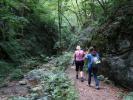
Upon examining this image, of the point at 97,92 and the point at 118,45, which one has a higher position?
the point at 118,45

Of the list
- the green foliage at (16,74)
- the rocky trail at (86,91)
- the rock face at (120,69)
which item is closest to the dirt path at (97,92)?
the rocky trail at (86,91)

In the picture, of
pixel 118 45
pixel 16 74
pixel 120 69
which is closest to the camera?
pixel 120 69

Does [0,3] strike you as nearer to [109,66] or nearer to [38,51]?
[38,51]

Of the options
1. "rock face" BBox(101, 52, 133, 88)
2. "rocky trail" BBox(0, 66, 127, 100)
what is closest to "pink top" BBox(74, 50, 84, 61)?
"rocky trail" BBox(0, 66, 127, 100)

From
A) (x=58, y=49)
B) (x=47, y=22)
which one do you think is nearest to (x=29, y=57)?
(x=58, y=49)

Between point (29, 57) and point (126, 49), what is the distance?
47.4ft

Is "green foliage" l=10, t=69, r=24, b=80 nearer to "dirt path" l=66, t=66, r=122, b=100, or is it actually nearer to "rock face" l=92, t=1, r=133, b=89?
"rock face" l=92, t=1, r=133, b=89

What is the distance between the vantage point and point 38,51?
97.0ft

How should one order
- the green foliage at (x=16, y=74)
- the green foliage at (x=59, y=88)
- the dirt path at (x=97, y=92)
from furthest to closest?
the green foliage at (x=16, y=74) < the dirt path at (x=97, y=92) < the green foliage at (x=59, y=88)

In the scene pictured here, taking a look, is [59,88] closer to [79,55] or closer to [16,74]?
[79,55]

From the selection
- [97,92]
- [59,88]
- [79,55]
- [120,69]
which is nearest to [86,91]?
[97,92]

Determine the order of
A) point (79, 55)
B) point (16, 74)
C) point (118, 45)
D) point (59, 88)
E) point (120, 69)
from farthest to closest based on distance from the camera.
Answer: point (16, 74) < point (118, 45) < point (120, 69) < point (79, 55) < point (59, 88)

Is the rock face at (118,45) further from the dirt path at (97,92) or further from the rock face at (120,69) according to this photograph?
the dirt path at (97,92)

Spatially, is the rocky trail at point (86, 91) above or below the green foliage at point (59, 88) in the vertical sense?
below
